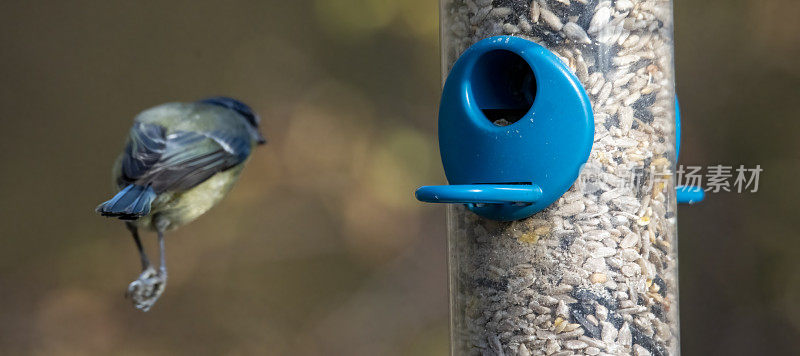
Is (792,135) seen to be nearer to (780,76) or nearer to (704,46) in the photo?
(780,76)

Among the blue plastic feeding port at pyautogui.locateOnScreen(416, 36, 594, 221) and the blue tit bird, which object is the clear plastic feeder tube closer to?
the blue plastic feeding port at pyautogui.locateOnScreen(416, 36, 594, 221)

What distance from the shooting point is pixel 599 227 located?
82.1 inches

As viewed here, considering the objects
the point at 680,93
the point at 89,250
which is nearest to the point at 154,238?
the point at 89,250

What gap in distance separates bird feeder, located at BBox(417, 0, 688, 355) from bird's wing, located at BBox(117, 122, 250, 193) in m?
1.21

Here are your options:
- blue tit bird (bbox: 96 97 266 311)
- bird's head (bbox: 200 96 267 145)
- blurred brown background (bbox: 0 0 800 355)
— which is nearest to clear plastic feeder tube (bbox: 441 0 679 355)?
blue tit bird (bbox: 96 97 266 311)

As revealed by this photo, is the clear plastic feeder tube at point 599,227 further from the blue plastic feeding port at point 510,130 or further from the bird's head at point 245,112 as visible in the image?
the bird's head at point 245,112

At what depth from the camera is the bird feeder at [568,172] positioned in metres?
2.06

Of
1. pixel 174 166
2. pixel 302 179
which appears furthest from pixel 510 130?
pixel 302 179

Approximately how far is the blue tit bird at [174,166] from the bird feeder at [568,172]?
1213 mm

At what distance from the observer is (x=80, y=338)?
5.22 metres

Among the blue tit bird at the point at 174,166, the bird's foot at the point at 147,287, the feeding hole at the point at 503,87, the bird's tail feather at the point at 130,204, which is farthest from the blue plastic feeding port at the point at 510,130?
the bird's foot at the point at 147,287

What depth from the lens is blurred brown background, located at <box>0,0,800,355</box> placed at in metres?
5.20

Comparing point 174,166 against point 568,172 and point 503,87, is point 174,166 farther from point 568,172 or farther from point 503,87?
point 568,172

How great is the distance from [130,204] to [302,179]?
109 inches
